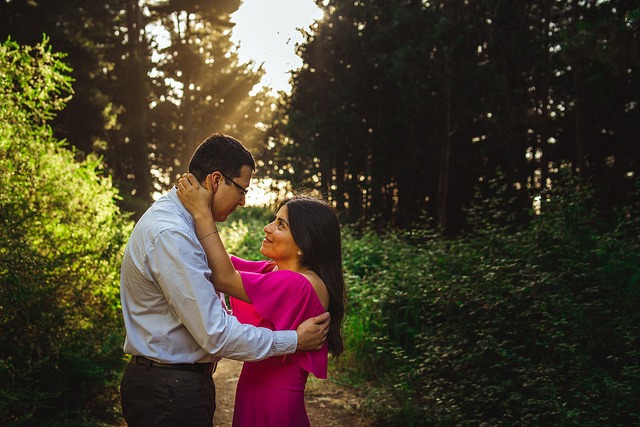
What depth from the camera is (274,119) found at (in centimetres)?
4222

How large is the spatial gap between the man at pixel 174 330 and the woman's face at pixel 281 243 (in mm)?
493

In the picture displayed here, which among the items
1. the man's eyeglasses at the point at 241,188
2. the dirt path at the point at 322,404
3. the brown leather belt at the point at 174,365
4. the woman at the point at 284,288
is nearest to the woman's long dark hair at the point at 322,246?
the woman at the point at 284,288

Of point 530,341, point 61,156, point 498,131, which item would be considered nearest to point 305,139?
point 498,131

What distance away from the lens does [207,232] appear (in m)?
2.82

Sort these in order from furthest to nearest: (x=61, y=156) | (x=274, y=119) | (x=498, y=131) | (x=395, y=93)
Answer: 1. (x=274, y=119)
2. (x=395, y=93)
3. (x=498, y=131)
4. (x=61, y=156)

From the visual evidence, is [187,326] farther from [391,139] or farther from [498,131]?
[391,139]

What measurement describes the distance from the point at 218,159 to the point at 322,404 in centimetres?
477

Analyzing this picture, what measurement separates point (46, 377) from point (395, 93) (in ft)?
78.2

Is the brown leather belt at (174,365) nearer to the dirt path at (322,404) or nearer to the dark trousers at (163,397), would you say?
the dark trousers at (163,397)

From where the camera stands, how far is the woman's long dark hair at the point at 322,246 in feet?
10.4

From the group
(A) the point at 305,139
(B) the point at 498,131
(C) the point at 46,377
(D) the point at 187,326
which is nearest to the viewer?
(D) the point at 187,326

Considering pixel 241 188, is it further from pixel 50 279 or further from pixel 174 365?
pixel 50 279

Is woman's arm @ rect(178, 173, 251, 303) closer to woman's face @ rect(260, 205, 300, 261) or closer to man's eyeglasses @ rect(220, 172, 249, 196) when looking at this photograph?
man's eyeglasses @ rect(220, 172, 249, 196)

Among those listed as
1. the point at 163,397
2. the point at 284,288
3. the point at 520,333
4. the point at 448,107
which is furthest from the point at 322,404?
the point at 448,107
